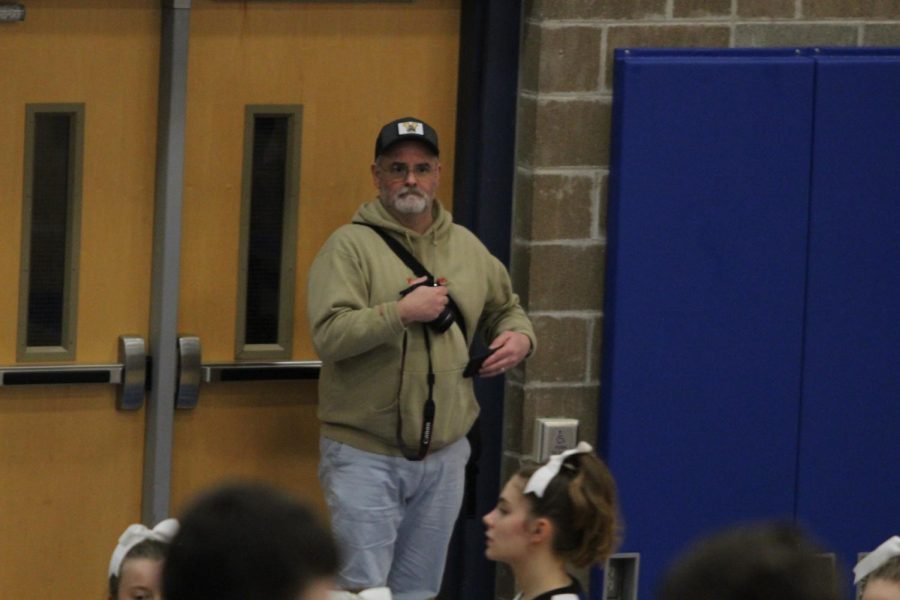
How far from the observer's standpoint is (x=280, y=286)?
20.0 feet

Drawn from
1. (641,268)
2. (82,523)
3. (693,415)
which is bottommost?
(82,523)

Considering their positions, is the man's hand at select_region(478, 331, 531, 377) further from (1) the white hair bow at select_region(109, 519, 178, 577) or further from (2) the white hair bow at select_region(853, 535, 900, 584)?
(2) the white hair bow at select_region(853, 535, 900, 584)

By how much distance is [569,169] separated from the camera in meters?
6.07

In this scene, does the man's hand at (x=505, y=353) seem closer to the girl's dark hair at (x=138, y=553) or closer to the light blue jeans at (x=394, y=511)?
the light blue jeans at (x=394, y=511)

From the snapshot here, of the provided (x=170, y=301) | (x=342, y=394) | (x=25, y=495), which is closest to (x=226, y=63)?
(x=170, y=301)

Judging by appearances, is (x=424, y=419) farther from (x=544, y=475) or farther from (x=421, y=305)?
(x=544, y=475)

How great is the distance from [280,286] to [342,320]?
0.68 m

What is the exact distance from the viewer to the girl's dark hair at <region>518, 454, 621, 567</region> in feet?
14.4

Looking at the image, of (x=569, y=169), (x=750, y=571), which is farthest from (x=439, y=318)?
(x=750, y=571)

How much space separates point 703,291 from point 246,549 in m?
4.23

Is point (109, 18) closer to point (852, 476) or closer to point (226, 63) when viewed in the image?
point (226, 63)

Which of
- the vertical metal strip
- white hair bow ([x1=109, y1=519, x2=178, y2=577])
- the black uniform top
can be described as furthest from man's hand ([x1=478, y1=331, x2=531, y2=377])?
the black uniform top

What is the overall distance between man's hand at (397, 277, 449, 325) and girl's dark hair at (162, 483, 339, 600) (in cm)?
321

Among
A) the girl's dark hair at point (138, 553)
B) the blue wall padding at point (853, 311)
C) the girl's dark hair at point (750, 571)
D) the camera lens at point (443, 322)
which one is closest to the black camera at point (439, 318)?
the camera lens at point (443, 322)
